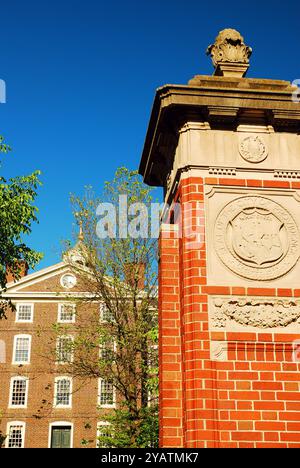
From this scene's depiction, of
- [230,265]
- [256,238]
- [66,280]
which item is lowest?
[230,265]

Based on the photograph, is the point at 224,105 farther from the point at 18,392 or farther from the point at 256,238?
the point at 18,392

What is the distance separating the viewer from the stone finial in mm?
6828

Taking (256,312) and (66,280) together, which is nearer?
(256,312)

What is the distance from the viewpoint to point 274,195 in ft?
19.6

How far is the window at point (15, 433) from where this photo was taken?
34.5 m

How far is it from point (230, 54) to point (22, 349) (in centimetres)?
3347

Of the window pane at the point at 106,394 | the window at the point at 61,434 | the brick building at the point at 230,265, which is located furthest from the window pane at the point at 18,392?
the brick building at the point at 230,265

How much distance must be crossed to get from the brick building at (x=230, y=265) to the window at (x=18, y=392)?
1251 inches

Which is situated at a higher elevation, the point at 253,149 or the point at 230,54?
the point at 230,54

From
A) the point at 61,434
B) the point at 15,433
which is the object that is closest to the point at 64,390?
the point at 61,434

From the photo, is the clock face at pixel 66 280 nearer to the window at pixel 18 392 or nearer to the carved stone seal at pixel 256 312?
the window at pixel 18 392

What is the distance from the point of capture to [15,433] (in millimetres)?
34781

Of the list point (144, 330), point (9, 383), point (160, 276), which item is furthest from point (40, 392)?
point (160, 276)

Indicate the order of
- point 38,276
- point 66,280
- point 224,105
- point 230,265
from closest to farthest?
point 230,265
point 224,105
point 66,280
point 38,276
